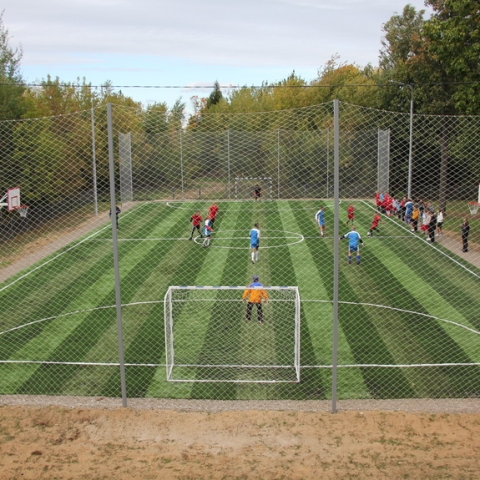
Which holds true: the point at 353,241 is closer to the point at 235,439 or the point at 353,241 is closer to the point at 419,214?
the point at 419,214

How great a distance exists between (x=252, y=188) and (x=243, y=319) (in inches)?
645

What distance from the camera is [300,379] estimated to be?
43.1 feet

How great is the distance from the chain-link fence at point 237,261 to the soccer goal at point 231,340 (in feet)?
0.18

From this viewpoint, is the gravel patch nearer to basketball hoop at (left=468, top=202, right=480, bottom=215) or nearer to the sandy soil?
the sandy soil

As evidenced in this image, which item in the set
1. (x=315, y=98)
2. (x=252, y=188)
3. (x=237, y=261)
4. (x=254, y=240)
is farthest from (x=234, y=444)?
(x=315, y=98)

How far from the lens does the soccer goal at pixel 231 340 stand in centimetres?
1341

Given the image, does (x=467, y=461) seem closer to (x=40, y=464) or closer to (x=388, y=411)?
(x=388, y=411)

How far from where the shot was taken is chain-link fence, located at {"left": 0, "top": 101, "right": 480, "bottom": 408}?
43.8ft

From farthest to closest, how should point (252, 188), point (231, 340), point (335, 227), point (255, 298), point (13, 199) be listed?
1. point (252, 188)
2. point (13, 199)
3. point (255, 298)
4. point (231, 340)
5. point (335, 227)

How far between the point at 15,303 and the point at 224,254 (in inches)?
329

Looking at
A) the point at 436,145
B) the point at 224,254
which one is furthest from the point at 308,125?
the point at 224,254

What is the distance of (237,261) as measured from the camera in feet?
76.0

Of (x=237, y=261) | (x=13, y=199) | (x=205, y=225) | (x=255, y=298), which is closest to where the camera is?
(x=255, y=298)

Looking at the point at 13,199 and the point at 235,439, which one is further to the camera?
the point at 13,199
